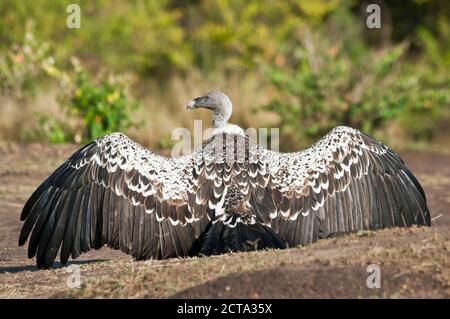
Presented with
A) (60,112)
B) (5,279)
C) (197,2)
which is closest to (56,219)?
(5,279)

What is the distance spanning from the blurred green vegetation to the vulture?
7.24 metres

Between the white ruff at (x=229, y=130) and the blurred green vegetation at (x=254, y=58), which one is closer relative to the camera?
the white ruff at (x=229, y=130)

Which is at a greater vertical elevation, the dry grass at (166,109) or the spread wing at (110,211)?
the dry grass at (166,109)

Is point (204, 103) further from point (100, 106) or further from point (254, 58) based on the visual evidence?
point (254, 58)

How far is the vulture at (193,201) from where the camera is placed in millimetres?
8656

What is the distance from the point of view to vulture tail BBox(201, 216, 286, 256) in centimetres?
830

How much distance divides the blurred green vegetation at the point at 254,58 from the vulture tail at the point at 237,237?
7.81 metres
